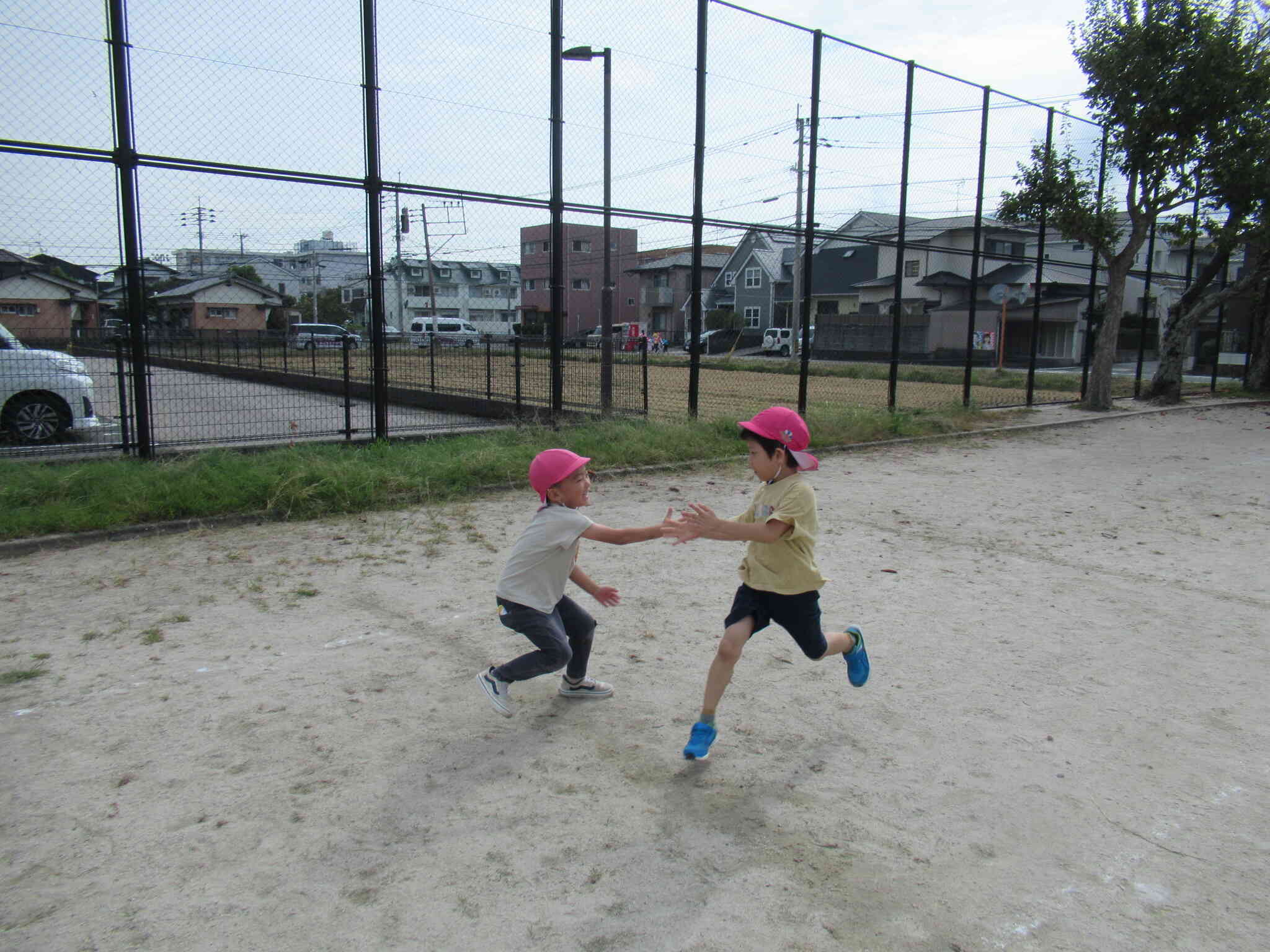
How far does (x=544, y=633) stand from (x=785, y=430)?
1222mm

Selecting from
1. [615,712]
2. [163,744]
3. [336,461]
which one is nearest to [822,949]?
[615,712]

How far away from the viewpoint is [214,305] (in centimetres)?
1365

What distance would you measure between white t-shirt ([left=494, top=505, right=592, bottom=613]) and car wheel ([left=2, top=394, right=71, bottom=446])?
7.20 metres

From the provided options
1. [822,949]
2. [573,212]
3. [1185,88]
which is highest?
[1185,88]

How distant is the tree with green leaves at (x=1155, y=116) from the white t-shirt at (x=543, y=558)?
1494 cm

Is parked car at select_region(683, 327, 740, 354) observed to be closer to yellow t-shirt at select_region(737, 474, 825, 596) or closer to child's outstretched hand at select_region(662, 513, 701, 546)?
yellow t-shirt at select_region(737, 474, 825, 596)

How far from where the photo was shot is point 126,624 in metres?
4.69

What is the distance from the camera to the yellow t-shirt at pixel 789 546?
3299 mm

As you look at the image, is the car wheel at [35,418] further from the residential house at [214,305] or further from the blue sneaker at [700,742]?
the blue sneaker at [700,742]

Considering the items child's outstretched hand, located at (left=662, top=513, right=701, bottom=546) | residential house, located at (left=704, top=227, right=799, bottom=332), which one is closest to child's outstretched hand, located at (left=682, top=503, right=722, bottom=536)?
child's outstretched hand, located at (left=662, top=513, right=701, bottom=546)

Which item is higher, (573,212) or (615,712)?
(573,212)

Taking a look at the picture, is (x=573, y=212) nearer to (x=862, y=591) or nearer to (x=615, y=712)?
(x=862, y=591)

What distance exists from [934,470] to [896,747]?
23.7 feet

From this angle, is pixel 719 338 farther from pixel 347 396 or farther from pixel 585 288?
pixel 347 396
